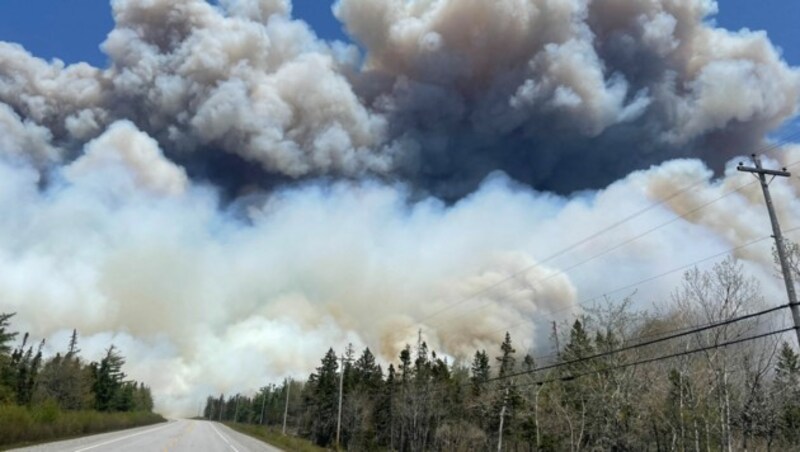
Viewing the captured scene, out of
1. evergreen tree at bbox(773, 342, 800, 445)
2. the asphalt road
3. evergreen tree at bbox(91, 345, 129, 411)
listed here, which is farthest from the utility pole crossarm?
evergreen tree at bbox(91, 345, 129, 411)

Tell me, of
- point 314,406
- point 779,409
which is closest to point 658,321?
point 779,409

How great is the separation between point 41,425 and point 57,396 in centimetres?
6195

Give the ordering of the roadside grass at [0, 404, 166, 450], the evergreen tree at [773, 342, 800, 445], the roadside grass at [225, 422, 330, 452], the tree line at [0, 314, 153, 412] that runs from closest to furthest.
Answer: the roadside grass at [0, 404, 166, 450]
the evergreen tree at [773, 342, 800, 445]
the roadside grass at [225, 422, 330, 452]
the tree line at [0, 314, 153, 412]

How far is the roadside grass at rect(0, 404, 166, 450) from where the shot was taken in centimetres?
2939

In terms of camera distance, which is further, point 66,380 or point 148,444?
point 66,380

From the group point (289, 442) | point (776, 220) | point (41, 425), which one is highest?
point (776, 220)

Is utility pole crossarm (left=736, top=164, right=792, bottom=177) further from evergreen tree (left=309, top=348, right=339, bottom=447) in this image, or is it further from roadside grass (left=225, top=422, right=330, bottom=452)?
evergreen tree (left=309, top=348, right=339, bottom=447)

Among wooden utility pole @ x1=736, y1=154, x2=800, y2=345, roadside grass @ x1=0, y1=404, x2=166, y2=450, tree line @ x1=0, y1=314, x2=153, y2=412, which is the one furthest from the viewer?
tree line @ x1=0, y1=314, x2=153, y2=412

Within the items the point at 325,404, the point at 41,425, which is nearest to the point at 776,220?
the point at 41,425

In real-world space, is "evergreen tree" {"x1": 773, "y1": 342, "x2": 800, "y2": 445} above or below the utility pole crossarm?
below

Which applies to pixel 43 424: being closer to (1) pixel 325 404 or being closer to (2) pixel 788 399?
(2) pixel 788 399

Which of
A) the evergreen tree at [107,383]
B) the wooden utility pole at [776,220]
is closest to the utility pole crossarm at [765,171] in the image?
the wooden utility pole at [776,220]

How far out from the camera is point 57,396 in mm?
88125

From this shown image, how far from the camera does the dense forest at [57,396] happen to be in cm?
3394
